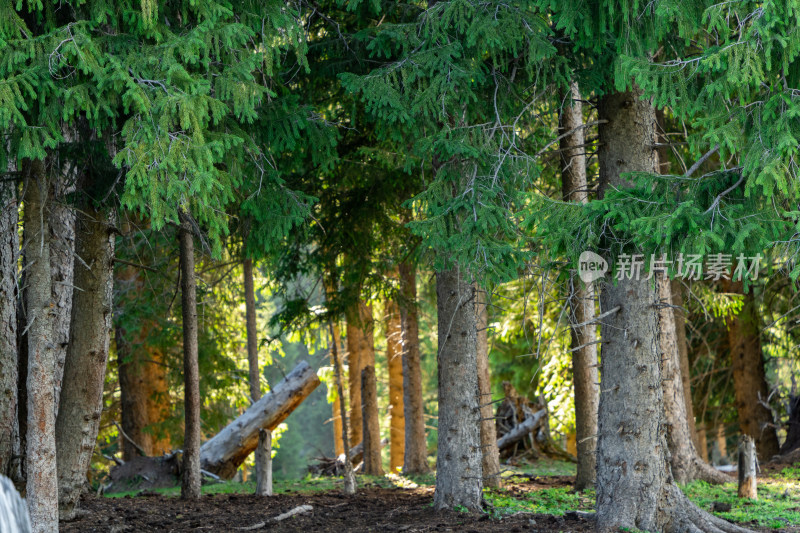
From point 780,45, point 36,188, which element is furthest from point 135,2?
point 780,45

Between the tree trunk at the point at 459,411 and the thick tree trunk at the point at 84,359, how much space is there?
3642mm

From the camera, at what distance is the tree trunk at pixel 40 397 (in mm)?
5566

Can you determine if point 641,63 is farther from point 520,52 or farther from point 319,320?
point 319,320

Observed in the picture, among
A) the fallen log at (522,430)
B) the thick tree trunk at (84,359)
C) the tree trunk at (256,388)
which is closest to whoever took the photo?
the thick tree trunk at (84,359)

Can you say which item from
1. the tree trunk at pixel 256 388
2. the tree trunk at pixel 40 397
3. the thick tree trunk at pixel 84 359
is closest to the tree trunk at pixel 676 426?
the tree trunk at pixel 256 388

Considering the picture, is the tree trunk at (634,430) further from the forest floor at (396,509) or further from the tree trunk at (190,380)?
the tree trunk at (190,380)

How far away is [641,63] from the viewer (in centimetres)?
503

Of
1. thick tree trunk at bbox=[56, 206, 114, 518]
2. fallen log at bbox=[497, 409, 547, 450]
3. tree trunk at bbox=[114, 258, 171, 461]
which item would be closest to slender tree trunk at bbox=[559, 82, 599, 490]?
fallen log at bbox=[497, 409, 547, 450]

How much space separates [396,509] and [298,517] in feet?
3.56

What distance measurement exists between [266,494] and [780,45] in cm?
790

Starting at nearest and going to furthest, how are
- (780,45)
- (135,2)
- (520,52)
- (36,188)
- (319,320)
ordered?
(780,45), (135,2), (36,188), (520,52), (319,320)

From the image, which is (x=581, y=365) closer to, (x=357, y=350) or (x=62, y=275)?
(x=357, y=350)

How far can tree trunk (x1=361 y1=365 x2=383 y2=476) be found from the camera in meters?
11.8

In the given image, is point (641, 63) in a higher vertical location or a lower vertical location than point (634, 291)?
higher
